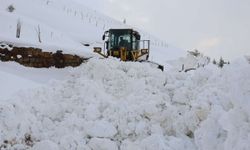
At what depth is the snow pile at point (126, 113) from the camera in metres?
8.01

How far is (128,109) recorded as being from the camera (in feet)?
34.2

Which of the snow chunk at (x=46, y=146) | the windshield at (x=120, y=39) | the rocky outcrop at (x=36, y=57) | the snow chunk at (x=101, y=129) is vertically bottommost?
the snow chunk at (x=46, y=146)

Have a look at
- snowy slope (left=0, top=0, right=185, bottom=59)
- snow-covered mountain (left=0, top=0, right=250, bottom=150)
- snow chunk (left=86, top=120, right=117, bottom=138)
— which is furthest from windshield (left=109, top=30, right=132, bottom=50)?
snow chunk (left=86, top=120, right=117, bottom=138)

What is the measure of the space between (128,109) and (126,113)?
0.16 metres

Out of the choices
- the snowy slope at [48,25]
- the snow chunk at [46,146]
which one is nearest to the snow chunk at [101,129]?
the snow chunk at [46,146]

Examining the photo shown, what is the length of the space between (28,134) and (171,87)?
4182 millimetres

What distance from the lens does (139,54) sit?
1920cm

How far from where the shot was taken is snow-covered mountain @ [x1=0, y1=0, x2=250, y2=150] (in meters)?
7.16

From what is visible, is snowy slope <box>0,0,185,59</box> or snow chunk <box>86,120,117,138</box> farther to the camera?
snowy slope <box>0,0,185,59</box>

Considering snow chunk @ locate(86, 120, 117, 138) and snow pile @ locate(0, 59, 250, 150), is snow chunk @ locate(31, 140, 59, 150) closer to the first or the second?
snow pile @ locate(0, 59, 250, 150)

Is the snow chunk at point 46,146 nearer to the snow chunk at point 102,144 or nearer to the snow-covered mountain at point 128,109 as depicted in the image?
the snow-covered mountain at point 128,109

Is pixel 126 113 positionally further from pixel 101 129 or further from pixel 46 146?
pixel 46 146

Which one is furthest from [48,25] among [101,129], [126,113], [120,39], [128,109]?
[101,129]

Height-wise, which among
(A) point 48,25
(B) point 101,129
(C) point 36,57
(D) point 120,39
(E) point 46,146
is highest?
(A) point 48,25
